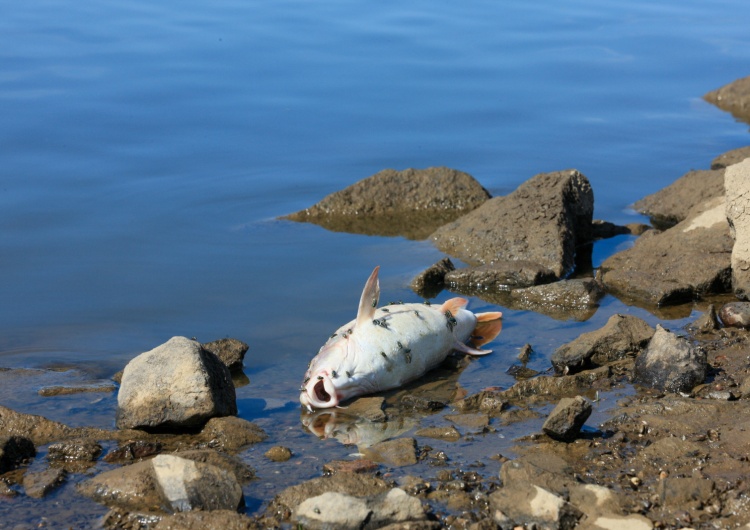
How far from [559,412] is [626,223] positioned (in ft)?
22.5

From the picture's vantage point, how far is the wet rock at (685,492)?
6574 millimetres

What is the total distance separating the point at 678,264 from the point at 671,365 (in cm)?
299

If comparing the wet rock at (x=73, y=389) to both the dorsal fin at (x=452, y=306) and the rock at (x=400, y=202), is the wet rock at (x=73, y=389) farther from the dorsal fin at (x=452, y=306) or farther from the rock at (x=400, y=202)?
the rock at (x=400, y=202)

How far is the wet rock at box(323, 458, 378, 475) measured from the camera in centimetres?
729

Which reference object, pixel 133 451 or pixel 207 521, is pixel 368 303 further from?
pixel 207 521

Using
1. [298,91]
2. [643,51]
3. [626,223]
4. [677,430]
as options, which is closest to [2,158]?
[298,91]

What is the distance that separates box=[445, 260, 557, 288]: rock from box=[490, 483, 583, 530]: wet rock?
5.15 metres

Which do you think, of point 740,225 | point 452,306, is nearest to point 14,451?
point 452,306

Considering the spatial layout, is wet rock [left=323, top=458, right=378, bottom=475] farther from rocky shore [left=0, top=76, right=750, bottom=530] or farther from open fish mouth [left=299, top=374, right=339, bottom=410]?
open fish mouth [left=299, top=374, right=339, bottom=410]

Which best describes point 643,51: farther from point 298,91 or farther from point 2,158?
point 2,158

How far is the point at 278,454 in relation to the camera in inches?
302

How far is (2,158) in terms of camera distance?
51.1 ft

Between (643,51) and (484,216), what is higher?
(643,51)

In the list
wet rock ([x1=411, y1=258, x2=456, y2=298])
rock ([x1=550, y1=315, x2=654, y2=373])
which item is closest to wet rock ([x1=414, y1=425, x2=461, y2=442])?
rock ([x1=550, y1=315, x2=654, y2=373])
